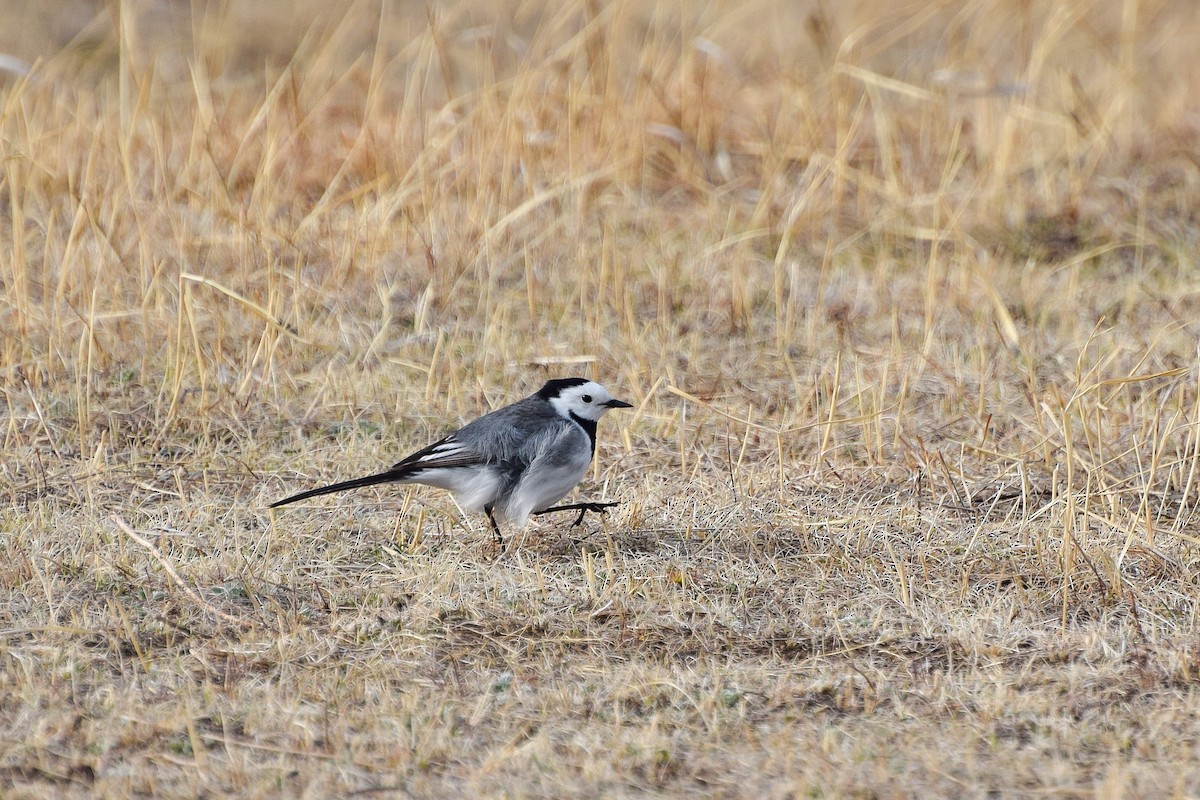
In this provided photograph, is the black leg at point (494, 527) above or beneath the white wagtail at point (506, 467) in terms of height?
beneath

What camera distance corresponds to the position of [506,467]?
5000 mm

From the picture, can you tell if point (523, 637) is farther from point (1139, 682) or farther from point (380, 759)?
point (1139, 682)

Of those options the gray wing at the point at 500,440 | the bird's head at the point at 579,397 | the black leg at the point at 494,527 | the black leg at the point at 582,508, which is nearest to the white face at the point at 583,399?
the bird's head at the point at 579,397

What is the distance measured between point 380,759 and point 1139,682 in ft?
6.83

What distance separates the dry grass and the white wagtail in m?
0.16

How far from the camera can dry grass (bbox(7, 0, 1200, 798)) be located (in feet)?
12.5

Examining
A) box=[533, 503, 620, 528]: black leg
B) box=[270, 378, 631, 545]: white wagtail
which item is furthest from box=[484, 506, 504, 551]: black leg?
box=[533, 503, 620, 528]: black leg

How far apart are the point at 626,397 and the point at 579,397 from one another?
4.20 feet

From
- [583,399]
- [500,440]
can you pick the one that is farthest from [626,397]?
[500,440]

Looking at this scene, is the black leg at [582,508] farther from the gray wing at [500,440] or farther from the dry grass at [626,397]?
the gray wing at [500,440]

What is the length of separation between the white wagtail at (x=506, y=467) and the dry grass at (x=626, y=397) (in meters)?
0.16

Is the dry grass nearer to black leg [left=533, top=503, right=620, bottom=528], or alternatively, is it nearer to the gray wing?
black leg [left=533, top=503, right=620, bottom=528]

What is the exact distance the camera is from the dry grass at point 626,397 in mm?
3812

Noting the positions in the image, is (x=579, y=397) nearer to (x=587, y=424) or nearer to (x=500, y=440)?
(x=587, y=424)
